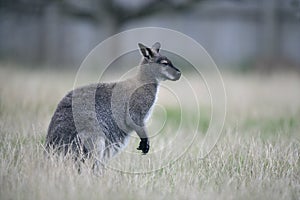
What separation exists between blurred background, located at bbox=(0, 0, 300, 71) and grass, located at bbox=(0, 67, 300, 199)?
6.13 m

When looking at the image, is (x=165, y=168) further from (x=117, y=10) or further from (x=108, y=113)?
Answer: (x=117, y=10)

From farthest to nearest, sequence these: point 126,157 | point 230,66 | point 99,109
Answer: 1. point 230,66
2. point 126,157
3. point 99,109

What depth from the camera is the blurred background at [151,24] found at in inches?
628

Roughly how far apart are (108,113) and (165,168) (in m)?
0.83

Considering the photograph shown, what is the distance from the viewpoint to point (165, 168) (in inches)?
264

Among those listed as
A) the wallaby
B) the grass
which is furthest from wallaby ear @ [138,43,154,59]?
the grass

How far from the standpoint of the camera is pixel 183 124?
32.3 ft

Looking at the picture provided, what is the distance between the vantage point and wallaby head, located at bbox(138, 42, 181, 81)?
715 cm

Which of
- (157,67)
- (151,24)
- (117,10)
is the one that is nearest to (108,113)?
(157,67)

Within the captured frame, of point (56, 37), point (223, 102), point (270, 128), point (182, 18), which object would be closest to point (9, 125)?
point (270, 128)

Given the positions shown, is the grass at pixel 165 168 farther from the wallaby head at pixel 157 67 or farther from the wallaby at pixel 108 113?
the wallaby head at pixel 157 67

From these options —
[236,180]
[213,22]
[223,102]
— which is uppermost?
[213,22]

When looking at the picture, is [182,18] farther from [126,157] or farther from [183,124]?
[126,157]

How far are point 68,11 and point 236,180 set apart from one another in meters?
11.0
